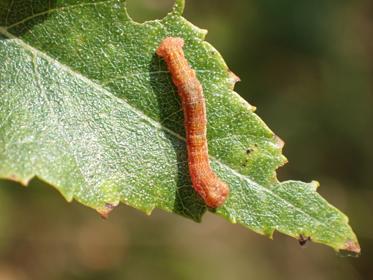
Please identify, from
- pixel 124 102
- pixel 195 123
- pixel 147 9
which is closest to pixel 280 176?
pixel 147 9

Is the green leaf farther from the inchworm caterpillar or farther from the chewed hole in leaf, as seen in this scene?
the chewed hole in leaf

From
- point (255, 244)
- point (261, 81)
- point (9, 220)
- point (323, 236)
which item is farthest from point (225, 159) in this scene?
point (255, 244)

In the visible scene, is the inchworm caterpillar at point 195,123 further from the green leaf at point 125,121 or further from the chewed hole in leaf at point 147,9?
the chewed hole in leaf at point 147,9

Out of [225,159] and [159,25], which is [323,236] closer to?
[225,159]

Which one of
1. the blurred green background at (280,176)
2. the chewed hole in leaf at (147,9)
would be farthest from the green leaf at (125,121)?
the blurred green background at (280,176)

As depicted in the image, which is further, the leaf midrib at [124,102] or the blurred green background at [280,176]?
the blurred green background at [280,176]

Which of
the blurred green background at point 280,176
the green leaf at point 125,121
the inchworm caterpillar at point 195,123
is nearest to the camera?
the green leaf at point 125,121

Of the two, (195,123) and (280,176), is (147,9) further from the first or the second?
(195,123)
